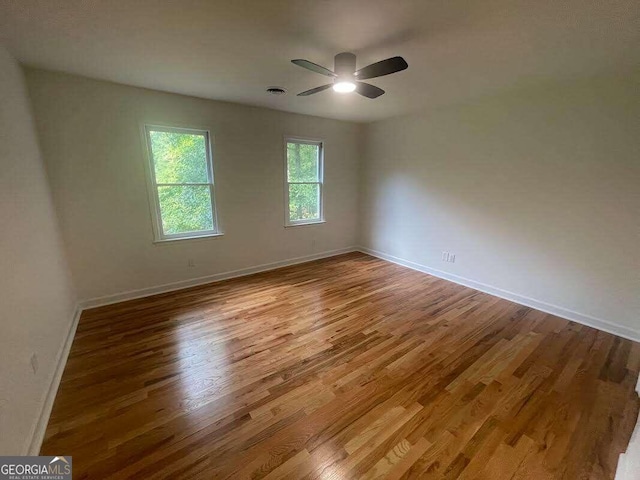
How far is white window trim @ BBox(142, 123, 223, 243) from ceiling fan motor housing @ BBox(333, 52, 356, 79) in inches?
82.9

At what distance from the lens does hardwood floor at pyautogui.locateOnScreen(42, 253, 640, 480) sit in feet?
4.83

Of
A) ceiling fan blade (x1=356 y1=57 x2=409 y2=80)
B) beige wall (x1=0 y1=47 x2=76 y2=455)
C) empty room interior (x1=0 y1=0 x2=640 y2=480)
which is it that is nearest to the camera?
beige wall (x1=0 y1=47 x2=76 y2=455)

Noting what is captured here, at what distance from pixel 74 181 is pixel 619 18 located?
4.58m

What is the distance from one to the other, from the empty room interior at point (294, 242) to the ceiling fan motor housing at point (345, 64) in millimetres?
11

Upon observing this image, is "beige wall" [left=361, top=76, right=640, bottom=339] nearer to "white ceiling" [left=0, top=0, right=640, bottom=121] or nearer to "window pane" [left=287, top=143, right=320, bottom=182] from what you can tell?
"white ceiling" [left=0, top=0, right=640, bottom=121]

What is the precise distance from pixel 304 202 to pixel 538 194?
3.21 m

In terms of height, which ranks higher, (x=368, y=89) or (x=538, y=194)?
(x=368, y=89)

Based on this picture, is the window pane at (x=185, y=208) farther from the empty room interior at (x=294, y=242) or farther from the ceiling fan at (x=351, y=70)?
the ceiling fan at (x=351, y=70)

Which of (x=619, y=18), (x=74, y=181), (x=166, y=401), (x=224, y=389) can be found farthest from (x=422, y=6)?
(x=74, y=181)

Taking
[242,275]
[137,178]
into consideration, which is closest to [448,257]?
[242,275]

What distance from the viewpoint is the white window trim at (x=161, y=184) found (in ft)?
10.4

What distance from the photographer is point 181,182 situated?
347cm

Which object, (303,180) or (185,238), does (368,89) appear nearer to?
(303,180)

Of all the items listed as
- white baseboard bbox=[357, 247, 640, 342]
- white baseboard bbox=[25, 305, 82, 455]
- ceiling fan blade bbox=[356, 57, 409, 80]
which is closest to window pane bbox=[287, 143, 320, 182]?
white baseboard bbox=[357, 247, 640, 342]
